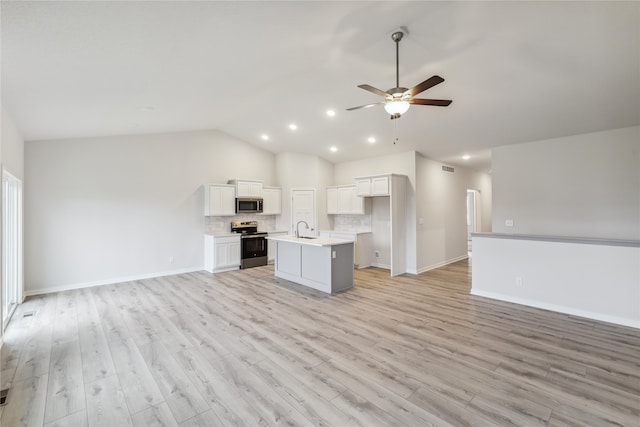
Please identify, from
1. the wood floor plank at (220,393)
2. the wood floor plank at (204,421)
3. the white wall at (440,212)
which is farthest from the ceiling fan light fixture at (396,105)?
the white wall at (440,212)

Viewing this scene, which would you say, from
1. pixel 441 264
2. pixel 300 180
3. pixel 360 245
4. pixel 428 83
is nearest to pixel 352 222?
pixel 360 245

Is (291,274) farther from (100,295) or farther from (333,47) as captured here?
(333,47)

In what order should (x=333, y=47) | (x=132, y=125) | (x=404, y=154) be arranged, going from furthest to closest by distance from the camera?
(x=404, y=154) → (x=132, y=125) → (x=333, y=47)

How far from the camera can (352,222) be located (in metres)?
7.82

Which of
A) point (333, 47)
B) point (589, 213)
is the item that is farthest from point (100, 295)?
point (589, 213)

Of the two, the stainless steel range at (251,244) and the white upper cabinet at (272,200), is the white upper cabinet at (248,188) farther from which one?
the stainless steel range at (251,244)

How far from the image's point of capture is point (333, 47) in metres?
3.29

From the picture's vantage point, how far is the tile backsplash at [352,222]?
747cm

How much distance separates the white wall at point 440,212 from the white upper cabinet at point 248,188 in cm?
395

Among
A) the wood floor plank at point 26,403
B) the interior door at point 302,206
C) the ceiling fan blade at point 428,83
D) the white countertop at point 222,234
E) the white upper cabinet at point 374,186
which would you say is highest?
the ceiling fan blade at point 428,83

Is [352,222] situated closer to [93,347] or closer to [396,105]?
[396,105]

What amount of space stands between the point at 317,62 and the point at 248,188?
4204mm

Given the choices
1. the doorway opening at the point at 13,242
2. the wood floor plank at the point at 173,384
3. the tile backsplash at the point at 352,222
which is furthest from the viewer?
the tile backsplash at the point at 352,222

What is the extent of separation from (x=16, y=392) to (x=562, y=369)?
4644 millimetres
